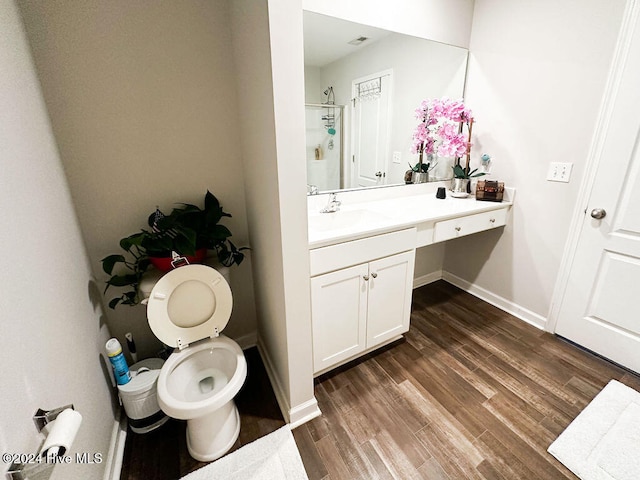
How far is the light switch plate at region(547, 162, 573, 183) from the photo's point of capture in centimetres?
177

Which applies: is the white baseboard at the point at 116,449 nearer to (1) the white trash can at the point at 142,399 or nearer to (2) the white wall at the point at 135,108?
(1) the white trash can at the point at 142,399

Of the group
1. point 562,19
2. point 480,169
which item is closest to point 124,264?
point 480,169

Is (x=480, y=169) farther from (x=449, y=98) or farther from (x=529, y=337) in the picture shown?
(x=529, y=337)

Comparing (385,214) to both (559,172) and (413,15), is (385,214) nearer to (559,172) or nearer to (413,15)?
(559,172)

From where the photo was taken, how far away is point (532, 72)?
1833mm

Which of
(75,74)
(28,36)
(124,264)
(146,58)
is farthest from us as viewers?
(124,264)

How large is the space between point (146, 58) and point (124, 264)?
39.1 inches

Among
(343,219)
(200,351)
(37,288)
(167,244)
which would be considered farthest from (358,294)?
(37,288)

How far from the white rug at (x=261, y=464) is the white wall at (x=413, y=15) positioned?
Result: 2227mm

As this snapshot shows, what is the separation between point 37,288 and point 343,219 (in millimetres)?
1390

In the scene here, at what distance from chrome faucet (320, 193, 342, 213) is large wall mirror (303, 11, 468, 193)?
5.3 inches

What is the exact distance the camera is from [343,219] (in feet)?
5.80

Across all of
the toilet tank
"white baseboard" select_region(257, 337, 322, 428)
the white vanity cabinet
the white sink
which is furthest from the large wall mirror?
"white baseboard" select_region(257, 337, 322, 428)

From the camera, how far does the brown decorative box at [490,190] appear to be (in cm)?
209
